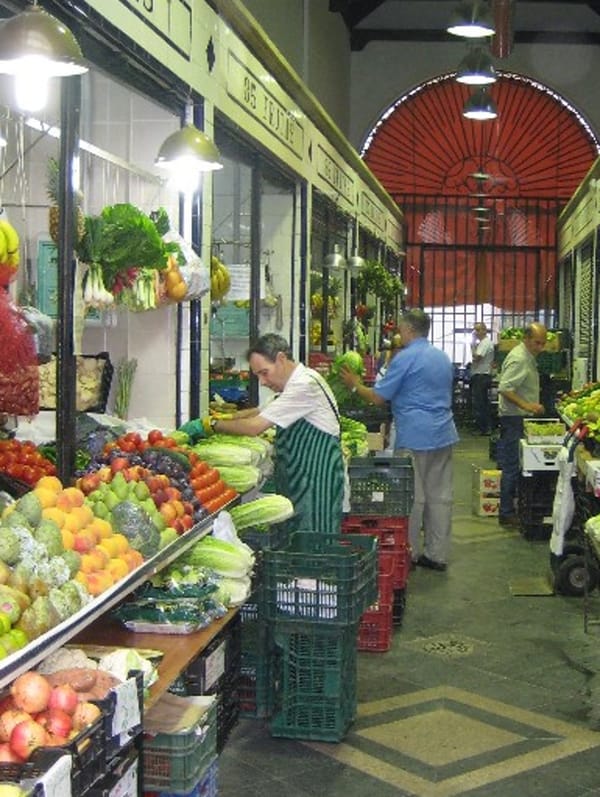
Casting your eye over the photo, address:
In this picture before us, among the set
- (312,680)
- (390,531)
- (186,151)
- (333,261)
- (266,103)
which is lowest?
(312,680)

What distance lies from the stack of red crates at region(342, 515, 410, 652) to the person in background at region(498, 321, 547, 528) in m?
3.77

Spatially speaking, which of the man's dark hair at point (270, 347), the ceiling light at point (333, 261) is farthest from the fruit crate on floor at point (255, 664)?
the ceiling light at point (333, 261)

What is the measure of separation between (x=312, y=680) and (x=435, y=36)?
19.9m

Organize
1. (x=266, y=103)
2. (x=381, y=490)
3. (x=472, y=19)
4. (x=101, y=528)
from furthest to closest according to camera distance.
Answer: (x=472, y=19) → (x=266, y=103) → (x=381, y=490) → (x=101, y=528)

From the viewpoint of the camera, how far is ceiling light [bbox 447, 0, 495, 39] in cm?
1064

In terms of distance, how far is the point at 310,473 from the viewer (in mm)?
6566

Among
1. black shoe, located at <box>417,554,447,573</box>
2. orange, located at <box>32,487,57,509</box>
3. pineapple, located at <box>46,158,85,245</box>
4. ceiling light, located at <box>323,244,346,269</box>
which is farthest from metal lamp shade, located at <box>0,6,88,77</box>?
ceiling light, located at <box>323,244,346,269</box>

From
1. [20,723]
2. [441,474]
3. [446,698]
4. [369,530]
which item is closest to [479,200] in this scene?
[441,474]

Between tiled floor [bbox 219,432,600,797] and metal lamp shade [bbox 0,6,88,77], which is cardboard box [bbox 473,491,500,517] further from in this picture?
metal lamp shade [bbox 0,6,88,77]

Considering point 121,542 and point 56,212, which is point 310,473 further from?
point 121,542

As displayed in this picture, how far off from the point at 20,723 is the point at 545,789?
2.79 metres

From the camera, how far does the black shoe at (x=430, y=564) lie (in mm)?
9641

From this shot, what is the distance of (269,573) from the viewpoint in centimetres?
545

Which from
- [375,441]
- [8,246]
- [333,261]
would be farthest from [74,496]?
[333,261]
